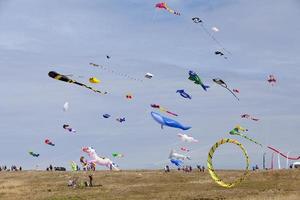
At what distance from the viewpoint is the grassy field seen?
71.2 m

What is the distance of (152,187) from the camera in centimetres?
8225

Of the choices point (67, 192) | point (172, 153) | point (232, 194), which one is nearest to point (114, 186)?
point (67, 192)

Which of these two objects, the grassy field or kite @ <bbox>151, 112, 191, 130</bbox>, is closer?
kite @ <bbox>151, 112, 191, 130</bbox>

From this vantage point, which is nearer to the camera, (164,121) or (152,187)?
(164,121)

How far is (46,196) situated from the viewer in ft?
247

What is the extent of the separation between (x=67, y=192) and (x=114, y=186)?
27.3ft

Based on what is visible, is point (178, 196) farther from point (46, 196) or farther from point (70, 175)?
point (70, 175)

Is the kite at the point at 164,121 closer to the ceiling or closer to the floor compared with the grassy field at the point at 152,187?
closer to the ceiling

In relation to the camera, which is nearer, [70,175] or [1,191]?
[1,191]

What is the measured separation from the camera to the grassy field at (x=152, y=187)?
234 ft

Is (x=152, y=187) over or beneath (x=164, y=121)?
beneath

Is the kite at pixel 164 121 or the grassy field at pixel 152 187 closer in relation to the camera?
the kite at pixel 164 121

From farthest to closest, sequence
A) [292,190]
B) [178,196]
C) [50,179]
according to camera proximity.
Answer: [50,179] < [292,190] < [178,196]

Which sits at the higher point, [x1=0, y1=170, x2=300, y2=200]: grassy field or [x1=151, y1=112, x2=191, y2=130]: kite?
[x1=151, y1=112, x2=191, y2=130]: kite
